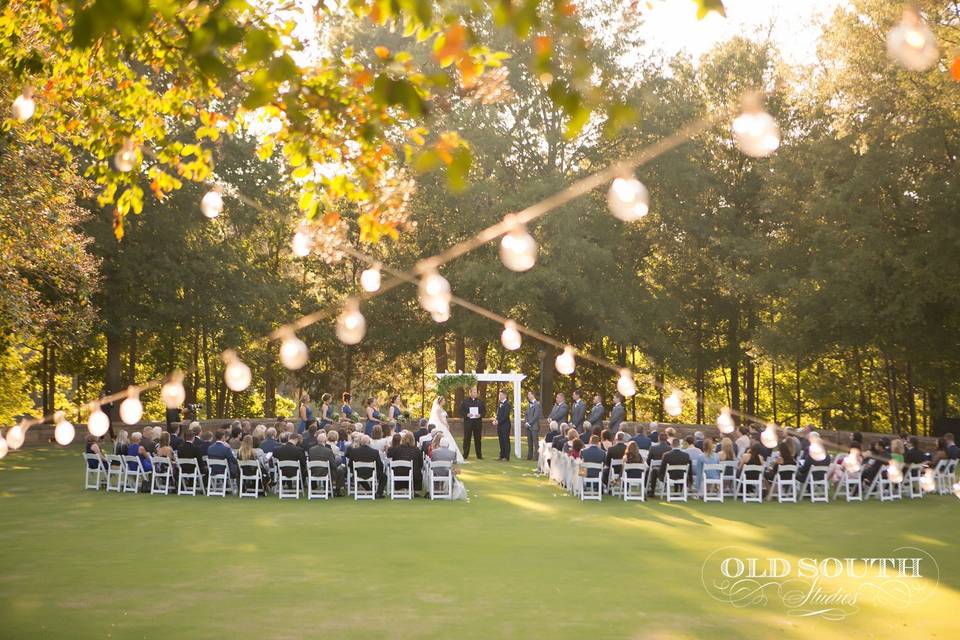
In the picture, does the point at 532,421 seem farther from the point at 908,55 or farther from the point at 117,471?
the point at 908,55

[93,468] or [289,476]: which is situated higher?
[93,468]

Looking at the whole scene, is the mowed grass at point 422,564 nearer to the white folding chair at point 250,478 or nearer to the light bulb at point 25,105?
the white folding chair at point 250,478

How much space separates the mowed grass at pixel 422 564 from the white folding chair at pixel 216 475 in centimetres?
68

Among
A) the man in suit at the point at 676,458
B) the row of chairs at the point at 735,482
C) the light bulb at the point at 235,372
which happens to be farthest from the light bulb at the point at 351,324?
the man in suit at the point at 676,458

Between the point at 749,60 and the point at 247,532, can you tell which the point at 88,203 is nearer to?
the point at 247,532

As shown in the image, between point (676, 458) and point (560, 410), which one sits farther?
point (560, 410)

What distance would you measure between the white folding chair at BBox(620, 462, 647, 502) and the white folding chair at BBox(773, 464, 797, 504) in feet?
7.22

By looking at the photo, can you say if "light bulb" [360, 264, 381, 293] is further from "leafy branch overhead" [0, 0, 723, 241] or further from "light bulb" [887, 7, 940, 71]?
"leafy branch overhead" [0, 0, 723, 241]

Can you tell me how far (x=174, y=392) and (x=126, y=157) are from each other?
26897 millimetres

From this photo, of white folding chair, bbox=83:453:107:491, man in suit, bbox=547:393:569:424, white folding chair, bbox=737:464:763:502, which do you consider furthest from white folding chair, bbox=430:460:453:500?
man in suit, bbox=547:393:569:424

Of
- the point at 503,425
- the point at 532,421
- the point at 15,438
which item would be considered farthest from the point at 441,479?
the point at 15,438

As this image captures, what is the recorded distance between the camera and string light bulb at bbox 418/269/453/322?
29.7m

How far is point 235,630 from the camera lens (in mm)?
7066

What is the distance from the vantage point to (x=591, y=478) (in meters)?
15.5
